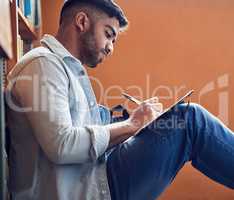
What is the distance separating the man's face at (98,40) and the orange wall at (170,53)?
840mm

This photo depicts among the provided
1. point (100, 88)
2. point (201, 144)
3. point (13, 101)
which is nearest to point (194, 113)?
point (201, 144)

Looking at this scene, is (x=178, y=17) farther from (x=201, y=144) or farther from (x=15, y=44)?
(x=201, y=144)

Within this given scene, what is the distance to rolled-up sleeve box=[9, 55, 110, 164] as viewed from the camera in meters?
0.94

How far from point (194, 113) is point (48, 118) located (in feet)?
1.22

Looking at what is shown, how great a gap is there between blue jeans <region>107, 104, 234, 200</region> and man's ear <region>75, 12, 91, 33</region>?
1.19 feet

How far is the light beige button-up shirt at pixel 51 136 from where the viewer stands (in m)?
0.95

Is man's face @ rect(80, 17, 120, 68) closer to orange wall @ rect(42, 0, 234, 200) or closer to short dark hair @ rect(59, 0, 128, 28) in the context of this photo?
short dark hair @ rect(59, 0, 128, 28)

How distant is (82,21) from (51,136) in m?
0.41

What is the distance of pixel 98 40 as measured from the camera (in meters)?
1.22

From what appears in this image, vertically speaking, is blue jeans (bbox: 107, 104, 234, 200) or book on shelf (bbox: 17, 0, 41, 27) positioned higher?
book on shelf (bbox: 17, 0, 41, 27)

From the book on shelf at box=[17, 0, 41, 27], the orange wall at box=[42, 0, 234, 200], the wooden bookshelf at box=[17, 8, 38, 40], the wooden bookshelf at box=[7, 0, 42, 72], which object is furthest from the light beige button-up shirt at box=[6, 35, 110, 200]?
the orange wall at box=[42, 0, 234, 200]

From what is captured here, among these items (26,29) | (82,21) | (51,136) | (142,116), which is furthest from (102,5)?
(26,29)

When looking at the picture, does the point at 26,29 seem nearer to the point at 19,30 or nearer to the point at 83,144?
the point at 19,30

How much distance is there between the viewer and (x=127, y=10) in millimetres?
2115
